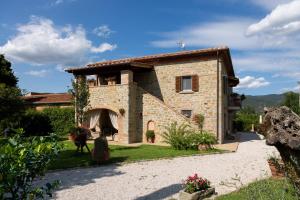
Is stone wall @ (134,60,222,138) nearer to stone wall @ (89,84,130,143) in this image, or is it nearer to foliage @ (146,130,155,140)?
foliage @ (146,130,155,140)

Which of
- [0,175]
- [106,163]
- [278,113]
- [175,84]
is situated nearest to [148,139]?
[175,84]

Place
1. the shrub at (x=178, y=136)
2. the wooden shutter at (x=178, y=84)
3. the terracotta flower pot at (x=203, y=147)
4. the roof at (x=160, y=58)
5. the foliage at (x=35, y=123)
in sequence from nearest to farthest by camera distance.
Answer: the terracotta flower pot at (x=203, y=147), the shrub at (x=178, y=136), the roof at (x=160, y=58), the wooden shutter at (x=178, y=84), the foliage at (x=35, y=123)

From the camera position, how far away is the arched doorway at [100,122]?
2423 cm

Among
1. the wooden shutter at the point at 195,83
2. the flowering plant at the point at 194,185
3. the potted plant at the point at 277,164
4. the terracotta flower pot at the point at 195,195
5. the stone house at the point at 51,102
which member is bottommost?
the terracotta flower pot at the point at 195,195

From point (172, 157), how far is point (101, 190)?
6460 millimetres

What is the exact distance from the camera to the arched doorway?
24234 mm

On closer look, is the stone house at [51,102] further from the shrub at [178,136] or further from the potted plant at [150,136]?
the shrub at [178,136]

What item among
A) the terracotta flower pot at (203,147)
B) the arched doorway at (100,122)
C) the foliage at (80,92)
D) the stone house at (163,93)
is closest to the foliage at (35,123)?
the arched doorway at (100,122)

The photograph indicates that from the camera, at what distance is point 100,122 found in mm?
24984

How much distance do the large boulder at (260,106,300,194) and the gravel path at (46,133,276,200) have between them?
171 centimetres

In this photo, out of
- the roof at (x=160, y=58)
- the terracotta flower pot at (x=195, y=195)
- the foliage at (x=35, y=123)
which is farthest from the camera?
the foliage at (x=35, y=123)

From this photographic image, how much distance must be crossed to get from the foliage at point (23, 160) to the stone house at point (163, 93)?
16720 mm

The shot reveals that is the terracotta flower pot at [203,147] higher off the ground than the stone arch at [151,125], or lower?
lower

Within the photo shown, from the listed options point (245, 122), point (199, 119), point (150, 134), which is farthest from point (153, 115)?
point (245, 122)
